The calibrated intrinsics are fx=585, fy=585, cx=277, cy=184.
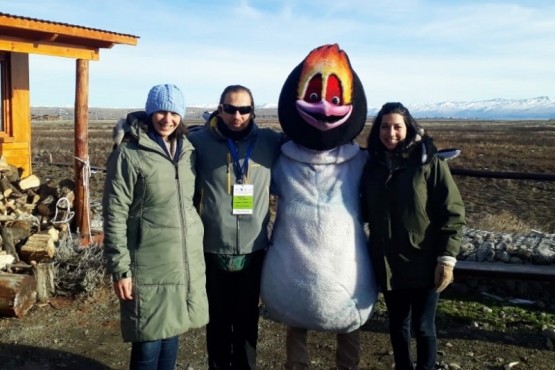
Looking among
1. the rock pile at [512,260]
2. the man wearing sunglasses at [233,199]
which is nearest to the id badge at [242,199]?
the man wearing sunglasses at [233,199]

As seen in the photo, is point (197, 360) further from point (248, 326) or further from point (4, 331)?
point (4, 331)

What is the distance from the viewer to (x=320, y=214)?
312 centimetres

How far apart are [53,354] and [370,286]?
7.88ft

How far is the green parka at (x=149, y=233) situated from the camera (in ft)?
9.12

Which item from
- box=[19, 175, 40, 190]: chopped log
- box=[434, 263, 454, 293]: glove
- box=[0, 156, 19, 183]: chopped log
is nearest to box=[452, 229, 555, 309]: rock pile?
box=[434, 263, 454, 293]: glove

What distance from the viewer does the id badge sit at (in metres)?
3.10

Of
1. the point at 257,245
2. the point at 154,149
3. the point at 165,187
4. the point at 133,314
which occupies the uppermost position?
the point at 154,149

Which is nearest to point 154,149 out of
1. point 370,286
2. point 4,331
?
point 370,286

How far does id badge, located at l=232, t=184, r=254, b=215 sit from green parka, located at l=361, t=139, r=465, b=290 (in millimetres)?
626

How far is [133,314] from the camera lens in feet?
9.41

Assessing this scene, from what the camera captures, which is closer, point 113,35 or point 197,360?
point 197,360

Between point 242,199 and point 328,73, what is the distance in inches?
33.1

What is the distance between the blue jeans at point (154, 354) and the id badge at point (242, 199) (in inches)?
29.6

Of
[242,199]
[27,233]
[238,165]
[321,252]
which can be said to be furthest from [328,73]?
[27,233]
